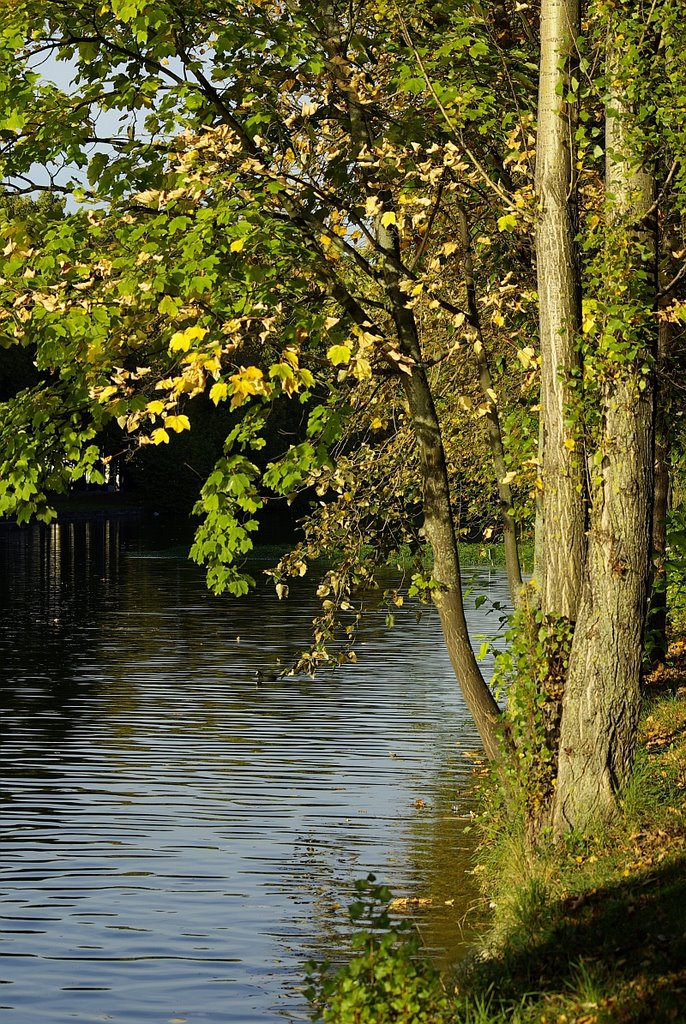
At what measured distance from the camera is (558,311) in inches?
428

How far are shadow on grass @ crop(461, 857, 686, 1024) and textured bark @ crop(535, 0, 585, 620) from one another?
2536mm

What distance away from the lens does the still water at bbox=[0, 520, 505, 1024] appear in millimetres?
10789

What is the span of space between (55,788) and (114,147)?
Result: 8349mm

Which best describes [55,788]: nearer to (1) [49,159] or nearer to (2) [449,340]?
(2) [449,340]

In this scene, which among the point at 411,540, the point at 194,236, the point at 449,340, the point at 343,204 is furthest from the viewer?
the point at 449,340

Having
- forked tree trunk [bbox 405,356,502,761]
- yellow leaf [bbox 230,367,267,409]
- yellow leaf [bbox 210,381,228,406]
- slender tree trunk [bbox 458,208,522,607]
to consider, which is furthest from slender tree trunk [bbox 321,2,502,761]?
yellow leaf [bbox 210,381,228,406]

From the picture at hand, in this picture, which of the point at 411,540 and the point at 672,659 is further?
the point at 672,659

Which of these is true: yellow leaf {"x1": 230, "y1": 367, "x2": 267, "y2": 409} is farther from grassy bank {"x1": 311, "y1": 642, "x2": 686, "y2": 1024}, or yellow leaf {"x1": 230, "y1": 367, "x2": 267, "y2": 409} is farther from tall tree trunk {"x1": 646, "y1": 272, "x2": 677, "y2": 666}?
tall tree trunk {"x1": 646, "y1": 272, "x2": 677, "y2": 666}

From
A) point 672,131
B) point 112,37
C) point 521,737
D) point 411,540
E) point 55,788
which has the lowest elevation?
point 55,788

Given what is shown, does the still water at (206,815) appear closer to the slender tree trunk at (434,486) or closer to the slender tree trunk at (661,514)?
the slender tree trunk at (434,486)

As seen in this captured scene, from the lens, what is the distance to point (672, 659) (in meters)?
21.4

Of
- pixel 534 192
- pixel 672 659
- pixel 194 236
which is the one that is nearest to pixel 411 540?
pixel 534 192

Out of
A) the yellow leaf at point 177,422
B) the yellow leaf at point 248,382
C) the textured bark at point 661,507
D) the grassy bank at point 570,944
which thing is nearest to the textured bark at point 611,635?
the grassy bank at point 570,944

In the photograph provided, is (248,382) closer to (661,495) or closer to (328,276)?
(328,276)
